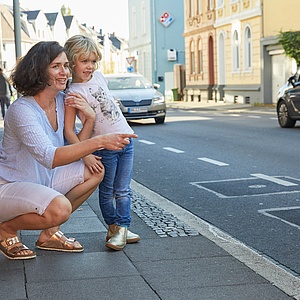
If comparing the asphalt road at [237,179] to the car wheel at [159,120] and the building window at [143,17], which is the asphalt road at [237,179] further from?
the building window at [143,17]

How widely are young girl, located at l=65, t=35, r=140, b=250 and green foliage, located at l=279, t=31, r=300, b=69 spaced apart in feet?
89.4

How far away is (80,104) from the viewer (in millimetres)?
5672

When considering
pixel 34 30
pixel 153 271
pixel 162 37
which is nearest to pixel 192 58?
pixel 162 37

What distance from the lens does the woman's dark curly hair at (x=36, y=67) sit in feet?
18.1

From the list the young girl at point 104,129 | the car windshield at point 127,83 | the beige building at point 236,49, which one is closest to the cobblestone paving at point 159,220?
the young girl at point 104,129

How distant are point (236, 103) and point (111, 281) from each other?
3667cm

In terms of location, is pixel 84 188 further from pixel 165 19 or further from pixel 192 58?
pixel 165 19

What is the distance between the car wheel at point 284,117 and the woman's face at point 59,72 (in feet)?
49.0

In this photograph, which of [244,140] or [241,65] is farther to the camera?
[241,65]

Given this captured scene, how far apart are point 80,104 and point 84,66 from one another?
0.92 feet

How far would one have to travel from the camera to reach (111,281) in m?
4.90

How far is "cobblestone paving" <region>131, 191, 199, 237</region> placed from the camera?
6.56 m

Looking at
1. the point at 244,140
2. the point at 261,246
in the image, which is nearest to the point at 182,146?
the point at 244,140

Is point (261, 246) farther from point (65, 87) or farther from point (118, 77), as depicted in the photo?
point (118, 77)
